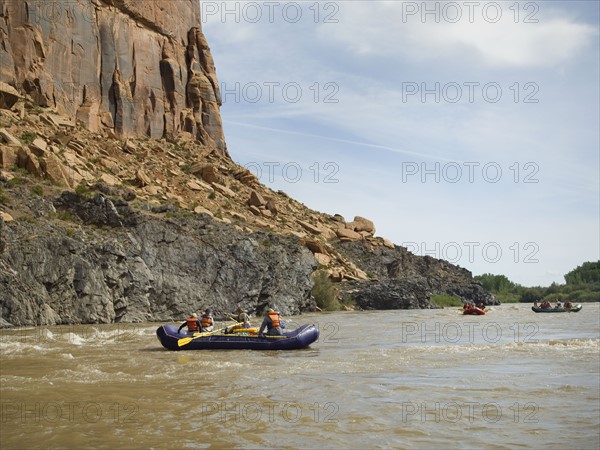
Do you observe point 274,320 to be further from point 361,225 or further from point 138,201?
point 361,225

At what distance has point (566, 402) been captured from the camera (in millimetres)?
11680

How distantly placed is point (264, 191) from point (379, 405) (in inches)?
2254

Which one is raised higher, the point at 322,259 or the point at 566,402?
the point at 322,259

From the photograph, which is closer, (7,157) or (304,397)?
(304,397)

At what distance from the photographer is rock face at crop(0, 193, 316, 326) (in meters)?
30.9

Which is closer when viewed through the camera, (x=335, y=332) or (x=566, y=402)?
(x=566, y=402)

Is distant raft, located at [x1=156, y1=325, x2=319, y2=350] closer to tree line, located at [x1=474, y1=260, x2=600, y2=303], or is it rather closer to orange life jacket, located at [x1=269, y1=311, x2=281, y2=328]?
orange life jacket, located at [x1=269, y1=311, x2=281, y2=328]

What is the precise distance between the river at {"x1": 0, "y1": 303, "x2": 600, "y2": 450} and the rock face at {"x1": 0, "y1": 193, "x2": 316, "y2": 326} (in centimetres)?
884

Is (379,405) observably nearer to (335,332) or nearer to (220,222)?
(335,332)

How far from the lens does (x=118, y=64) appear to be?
62.3 meters

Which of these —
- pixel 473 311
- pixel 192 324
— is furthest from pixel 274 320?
pixel 473 311

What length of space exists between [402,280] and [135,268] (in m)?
36.9

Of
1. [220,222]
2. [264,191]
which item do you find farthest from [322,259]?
[220,222]

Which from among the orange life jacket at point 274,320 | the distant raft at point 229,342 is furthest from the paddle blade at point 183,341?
the orange life jacket at point 274,320
